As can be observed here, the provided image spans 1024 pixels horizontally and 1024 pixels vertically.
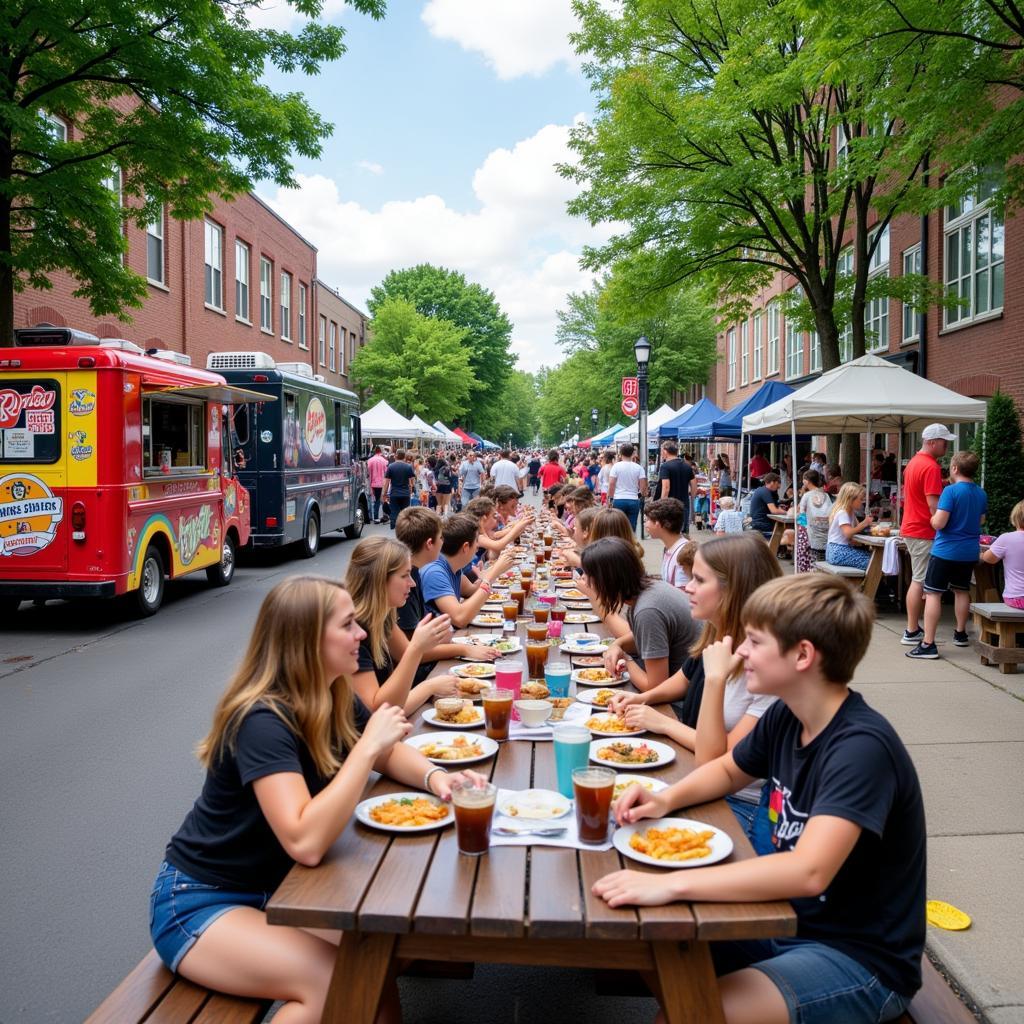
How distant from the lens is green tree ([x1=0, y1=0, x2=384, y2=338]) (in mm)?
11523

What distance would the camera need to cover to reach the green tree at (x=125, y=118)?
454 inches

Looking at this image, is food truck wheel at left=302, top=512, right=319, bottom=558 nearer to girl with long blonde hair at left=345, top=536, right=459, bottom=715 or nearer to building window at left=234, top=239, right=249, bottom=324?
building window at left=234, top=239, right=249, bottom=324

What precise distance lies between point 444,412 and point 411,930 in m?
48.1

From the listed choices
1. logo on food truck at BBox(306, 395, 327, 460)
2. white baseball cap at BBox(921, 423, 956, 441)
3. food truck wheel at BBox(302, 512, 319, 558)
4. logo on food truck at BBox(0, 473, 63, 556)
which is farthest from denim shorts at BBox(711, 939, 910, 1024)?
logo on food truck at BBox(306, 395, 327, 460)

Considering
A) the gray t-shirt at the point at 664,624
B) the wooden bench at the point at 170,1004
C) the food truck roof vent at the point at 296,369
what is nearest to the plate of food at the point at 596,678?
the gray t-shirt at the point at 664,624

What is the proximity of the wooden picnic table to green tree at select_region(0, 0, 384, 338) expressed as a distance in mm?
11542

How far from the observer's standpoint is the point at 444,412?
163ft

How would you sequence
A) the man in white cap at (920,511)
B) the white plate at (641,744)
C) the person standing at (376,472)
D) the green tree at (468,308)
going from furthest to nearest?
the green tree at (468,308), the person standing at (376,472), the man in white cap at (920,511), the white plate at (641,744)

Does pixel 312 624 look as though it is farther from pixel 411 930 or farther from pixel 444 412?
pixel 444 412

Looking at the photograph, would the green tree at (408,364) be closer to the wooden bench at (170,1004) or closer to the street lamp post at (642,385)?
the street lamp post at (642,385)

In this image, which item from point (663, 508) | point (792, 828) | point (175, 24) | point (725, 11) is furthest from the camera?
point (725, 11)

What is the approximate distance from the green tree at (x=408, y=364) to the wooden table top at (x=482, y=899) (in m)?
43.7

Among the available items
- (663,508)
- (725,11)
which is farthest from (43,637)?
→ (725,11)

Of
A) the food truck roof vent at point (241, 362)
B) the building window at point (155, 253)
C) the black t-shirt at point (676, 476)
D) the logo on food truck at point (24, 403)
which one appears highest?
the building window at point (155, 253)
